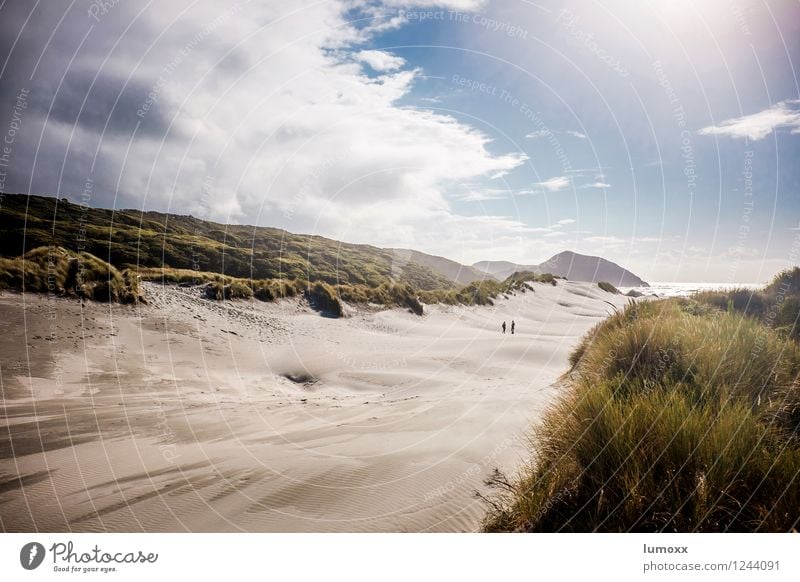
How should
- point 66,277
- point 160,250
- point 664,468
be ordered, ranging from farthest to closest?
point 160,250
point 66,277
point 664,468

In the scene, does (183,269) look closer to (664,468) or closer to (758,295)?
(664,468)

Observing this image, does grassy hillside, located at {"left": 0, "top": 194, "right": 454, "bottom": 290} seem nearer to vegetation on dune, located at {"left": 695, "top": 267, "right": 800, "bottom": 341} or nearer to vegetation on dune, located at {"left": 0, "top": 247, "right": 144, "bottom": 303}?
vegetation on dune, located at {"left": 0, "top": 247, "right": 144, "bottom": 303}

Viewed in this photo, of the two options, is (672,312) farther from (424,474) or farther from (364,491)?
(364,491)

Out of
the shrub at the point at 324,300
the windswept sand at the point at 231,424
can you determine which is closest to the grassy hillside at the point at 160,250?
the shrub at the point at 324,300

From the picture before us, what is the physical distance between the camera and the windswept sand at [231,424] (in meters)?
2.88

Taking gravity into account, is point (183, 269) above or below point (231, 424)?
above

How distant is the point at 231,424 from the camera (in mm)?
4820

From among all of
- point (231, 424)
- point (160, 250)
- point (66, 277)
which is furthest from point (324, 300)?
point (160, 250)

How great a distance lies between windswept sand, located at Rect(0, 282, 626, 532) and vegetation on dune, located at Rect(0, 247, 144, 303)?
448mm

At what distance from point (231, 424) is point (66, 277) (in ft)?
A: 27.1

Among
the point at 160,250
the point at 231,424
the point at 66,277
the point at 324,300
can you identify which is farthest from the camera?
the point at 160,250

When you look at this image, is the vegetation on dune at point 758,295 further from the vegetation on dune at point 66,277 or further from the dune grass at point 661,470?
the vegetation on dune at point 66,277
